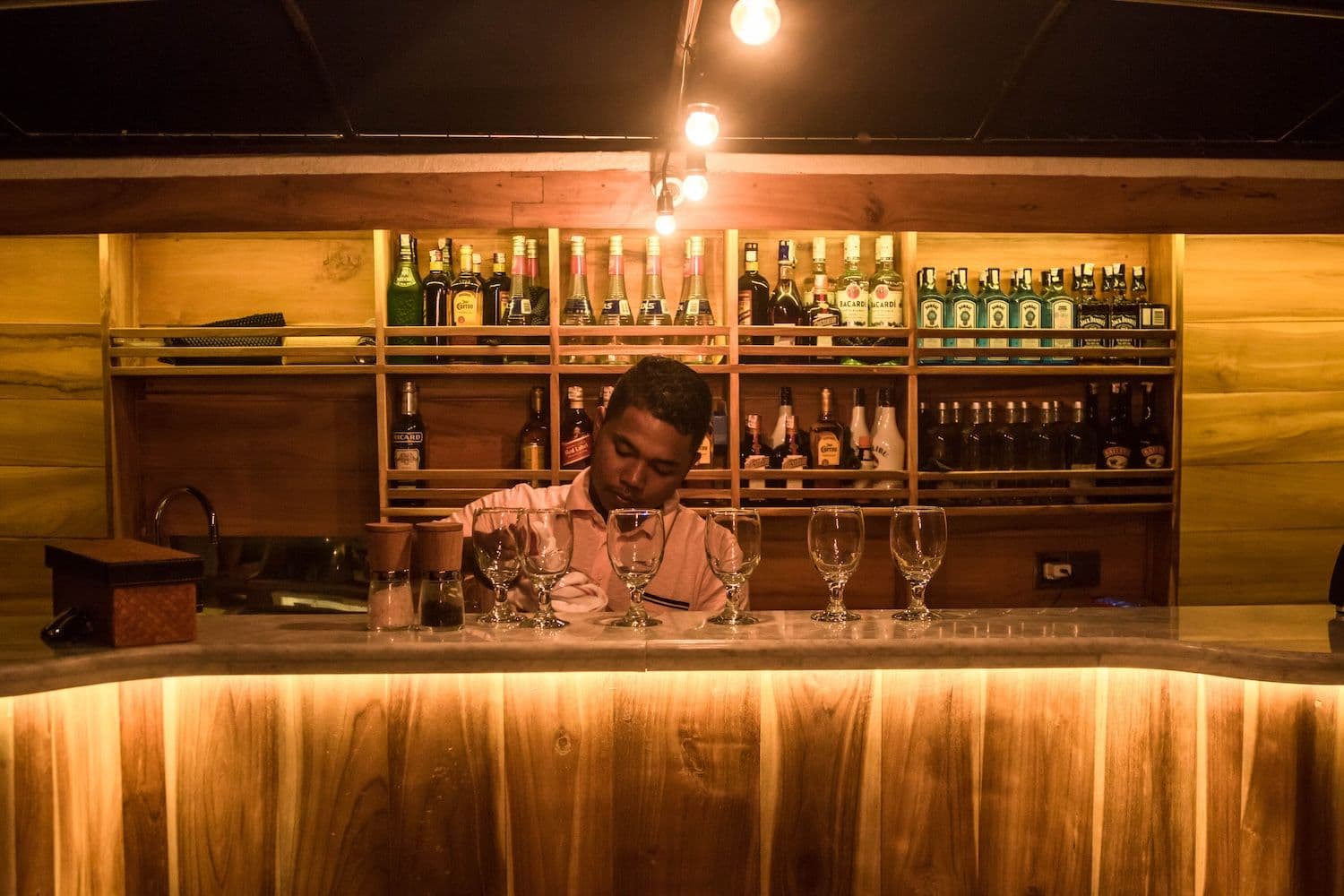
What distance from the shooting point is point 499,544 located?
140 cm

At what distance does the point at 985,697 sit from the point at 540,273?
89.7 inches

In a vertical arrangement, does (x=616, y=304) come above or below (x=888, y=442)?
above

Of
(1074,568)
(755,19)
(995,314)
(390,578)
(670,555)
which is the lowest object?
(1074,568)

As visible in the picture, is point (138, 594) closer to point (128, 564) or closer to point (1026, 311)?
point (128, 564)

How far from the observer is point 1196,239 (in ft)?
11.1

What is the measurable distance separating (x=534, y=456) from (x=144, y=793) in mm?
1862

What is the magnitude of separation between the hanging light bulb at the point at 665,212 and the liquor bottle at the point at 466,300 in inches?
25.2

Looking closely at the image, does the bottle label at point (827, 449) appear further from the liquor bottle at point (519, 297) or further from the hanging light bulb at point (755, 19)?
the hanging light bulb at point (755, 19)

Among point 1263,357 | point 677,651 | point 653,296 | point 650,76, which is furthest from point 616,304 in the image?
point 1263,357

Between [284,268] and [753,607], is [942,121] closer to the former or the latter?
[753,607]

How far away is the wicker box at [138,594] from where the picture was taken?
4.29ft

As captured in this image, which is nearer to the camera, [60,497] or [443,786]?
[443,786]

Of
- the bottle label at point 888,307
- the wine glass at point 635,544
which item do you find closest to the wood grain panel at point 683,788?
the wine glass at point 635,544

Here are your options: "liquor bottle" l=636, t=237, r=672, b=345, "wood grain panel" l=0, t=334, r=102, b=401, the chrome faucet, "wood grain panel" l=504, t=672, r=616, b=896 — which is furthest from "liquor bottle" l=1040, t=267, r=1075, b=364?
"wood grain panel" l=0, t=334, r=102, b=401
